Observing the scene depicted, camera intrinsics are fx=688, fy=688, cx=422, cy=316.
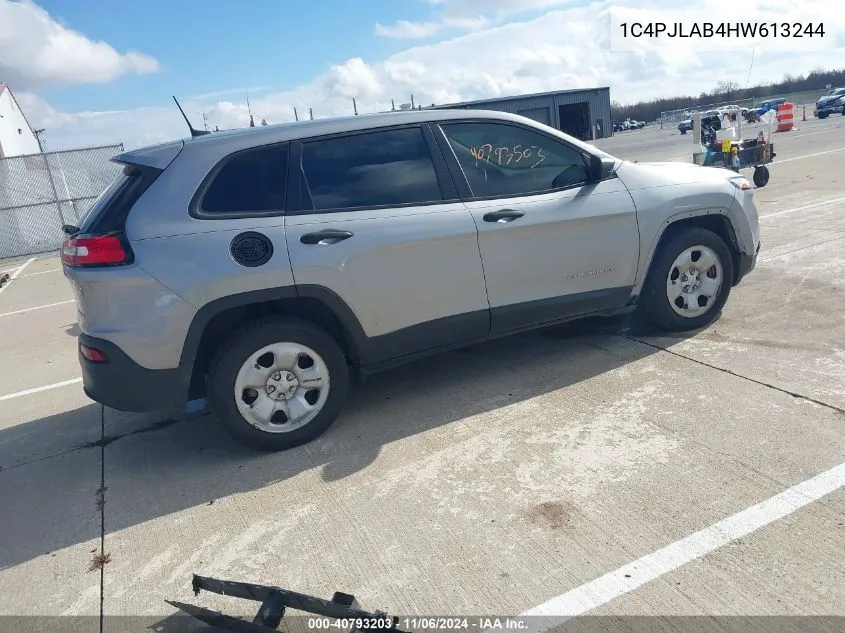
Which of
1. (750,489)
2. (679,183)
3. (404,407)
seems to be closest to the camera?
(750,489)

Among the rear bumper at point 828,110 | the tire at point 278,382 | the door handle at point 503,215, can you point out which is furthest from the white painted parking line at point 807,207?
the rear bumper at point 828,110

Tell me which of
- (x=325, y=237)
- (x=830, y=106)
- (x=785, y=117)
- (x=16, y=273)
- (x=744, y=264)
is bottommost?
(x=744, y=264)

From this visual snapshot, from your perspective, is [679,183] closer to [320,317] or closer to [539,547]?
[320,317]

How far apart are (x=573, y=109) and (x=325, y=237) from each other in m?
55.1

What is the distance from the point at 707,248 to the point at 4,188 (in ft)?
55.4

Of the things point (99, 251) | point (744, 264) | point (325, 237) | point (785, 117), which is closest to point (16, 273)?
point (99, 251)

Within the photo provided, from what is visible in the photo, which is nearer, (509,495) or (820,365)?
(509,495)

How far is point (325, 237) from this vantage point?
389cm

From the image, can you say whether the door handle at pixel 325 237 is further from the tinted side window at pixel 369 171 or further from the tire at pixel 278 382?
the tire at pixel 278 382

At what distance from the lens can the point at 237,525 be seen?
11.0ft

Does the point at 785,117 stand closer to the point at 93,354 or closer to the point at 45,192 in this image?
the point at 45,192

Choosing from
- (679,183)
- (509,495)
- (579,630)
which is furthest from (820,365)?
(579,630)

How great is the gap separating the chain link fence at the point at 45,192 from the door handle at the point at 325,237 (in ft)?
47.6

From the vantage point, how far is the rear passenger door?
12.8 ft
